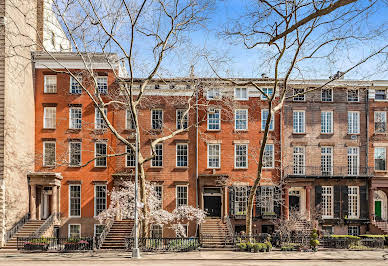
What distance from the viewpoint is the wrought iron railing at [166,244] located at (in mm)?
25922

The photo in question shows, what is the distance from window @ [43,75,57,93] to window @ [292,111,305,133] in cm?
1945

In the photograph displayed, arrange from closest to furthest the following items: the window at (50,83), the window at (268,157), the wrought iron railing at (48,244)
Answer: the wrought iron railing at (48,244) → the window at (50,83) → the window at (268,157)

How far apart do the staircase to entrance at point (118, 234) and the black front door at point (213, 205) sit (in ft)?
20.3

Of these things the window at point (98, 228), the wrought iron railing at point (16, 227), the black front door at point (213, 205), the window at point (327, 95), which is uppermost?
the window at point (327, 95)

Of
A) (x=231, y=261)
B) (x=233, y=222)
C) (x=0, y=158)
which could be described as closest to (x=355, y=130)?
(x=233, y=222)

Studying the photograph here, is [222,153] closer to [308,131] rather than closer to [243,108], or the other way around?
[243,108]

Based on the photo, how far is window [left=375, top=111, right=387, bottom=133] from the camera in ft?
115

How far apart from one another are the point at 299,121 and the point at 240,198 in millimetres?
8015

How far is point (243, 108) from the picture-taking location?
34250 millimetres

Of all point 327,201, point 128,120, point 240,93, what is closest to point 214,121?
point 240,93

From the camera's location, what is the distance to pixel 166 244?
2628 cm

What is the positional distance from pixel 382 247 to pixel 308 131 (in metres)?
10.4

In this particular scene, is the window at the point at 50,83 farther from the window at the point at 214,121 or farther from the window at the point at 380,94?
the window at the point at 380,94

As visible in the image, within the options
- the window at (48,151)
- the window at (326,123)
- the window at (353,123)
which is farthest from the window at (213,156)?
the window at (48,151)
